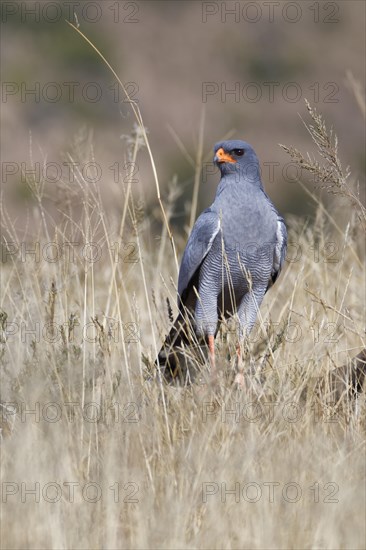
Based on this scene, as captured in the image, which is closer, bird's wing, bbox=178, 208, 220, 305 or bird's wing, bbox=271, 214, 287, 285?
bird's wing, bbox=178, 208, 220, 305

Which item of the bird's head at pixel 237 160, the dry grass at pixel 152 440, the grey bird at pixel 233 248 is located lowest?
the dry grass at pixel 152 440

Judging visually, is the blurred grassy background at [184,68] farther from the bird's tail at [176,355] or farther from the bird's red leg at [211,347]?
the bird's tail at [176,355]

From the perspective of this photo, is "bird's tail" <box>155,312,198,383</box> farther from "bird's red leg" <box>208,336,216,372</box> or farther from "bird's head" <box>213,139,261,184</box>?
"bird's head" <box>213,139,261,184</box>

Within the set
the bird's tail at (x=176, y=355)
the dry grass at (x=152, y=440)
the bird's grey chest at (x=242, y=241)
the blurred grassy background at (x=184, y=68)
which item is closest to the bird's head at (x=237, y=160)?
the bird's grey chest at (x=242, y=241)

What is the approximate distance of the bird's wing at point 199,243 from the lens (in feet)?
17.7

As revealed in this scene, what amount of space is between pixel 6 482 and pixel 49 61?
98.3 ft

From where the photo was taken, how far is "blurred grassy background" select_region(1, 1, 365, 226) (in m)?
29.8

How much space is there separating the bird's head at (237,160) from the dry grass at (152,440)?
51 centimetres

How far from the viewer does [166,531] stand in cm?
342

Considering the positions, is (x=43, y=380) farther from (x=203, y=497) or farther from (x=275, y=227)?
(x=275, y=227)

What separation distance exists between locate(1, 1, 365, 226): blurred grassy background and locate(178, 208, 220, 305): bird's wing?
1963cm

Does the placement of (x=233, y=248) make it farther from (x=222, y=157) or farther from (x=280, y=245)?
(x=222, y=157)

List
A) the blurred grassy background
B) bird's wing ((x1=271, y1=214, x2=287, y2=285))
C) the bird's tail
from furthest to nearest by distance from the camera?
the blurred grassy background, bird's wing ((x1=271, y1=214, x2=287, y2=285)), the bird's tail

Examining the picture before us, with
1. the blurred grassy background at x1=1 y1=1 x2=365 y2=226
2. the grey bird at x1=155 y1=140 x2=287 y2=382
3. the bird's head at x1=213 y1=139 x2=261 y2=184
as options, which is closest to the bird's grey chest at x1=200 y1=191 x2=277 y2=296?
the grey bird at x1=155 y1=140 x2=287 y2=382
